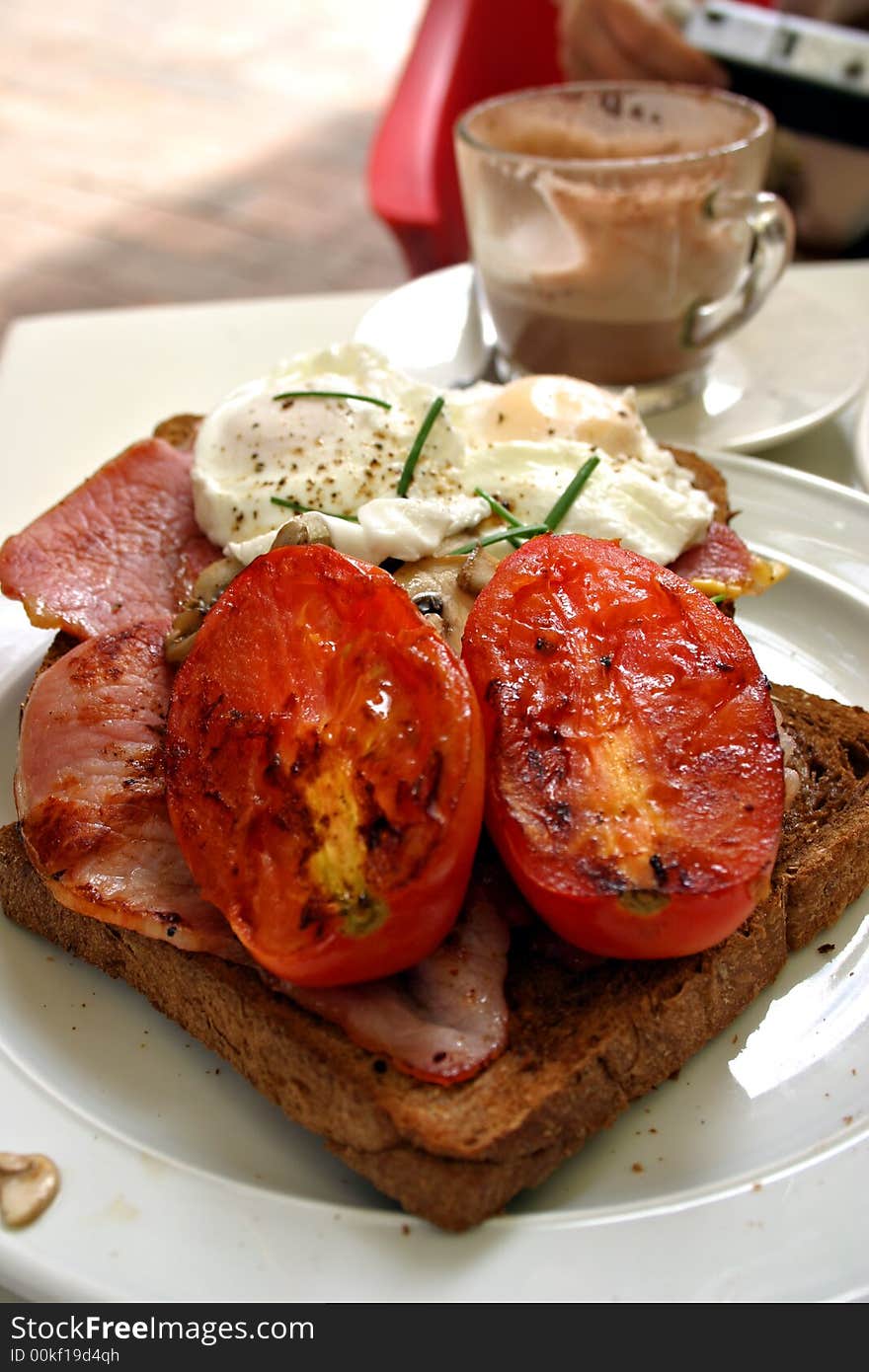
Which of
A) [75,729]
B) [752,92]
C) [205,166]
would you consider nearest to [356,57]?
[205,166]

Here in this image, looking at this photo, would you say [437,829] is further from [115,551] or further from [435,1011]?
[115,551]

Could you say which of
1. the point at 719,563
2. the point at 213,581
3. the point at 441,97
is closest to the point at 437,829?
the point at 213,581

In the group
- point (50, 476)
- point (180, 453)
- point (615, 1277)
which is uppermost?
point (180, 453)

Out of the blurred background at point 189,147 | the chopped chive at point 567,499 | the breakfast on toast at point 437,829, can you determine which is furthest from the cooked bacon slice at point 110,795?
the blurred background at point 189,147

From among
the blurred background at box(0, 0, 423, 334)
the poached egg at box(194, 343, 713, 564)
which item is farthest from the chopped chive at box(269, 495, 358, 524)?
the blurred background at box(0, 0, 423, 334)

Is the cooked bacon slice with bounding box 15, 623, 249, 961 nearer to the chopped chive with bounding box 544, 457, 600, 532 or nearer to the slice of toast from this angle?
the slice of toast

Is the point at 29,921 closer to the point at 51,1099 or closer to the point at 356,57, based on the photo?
the point at 51,1099

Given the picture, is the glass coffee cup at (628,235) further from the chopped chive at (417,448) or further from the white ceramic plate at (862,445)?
the chopped chive at (417,448)

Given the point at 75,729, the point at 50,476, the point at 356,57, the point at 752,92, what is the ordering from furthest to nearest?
the point at 356,57
the point at 752,92
the point at 50,476
the point at 75,729
